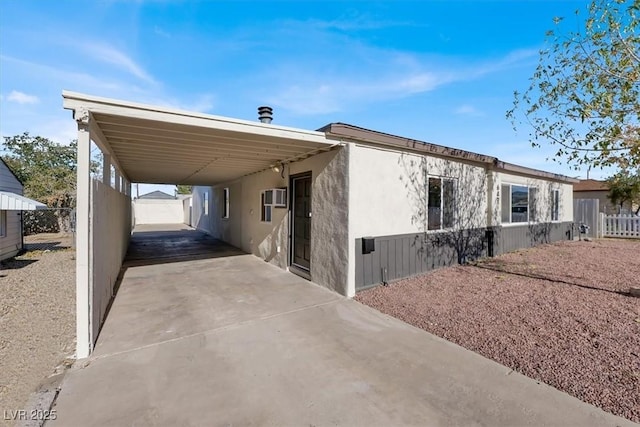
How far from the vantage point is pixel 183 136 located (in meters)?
4.55

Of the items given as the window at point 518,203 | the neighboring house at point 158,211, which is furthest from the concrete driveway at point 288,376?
the neighboring house at point 158,211

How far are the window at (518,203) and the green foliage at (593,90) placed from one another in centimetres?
378

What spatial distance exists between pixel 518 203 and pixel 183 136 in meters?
9.77

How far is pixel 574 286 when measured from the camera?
5.25m

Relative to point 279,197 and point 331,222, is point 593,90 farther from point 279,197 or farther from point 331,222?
point 279,197

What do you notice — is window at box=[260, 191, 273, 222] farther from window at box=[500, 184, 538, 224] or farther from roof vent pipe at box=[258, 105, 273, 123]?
window at box=[500, 184, 538, 224]

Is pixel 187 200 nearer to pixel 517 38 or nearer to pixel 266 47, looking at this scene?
pixel 266 47

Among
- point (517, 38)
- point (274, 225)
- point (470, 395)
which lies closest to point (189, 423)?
point (470, 395)

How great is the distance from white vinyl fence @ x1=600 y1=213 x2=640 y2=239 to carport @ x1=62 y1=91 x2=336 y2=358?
15.4 meters

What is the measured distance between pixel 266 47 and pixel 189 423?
25.1 ft

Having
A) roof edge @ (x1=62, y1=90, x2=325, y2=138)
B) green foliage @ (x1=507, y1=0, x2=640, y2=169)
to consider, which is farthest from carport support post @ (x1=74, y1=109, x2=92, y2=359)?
green foliage @ (x1=507, y1=0, x2=640, y2=169)

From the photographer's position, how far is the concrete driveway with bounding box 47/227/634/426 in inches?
85.0

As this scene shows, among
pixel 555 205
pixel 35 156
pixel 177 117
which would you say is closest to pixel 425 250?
pixel 177 117

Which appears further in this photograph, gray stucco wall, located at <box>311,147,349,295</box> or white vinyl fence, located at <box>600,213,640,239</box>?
white vinyl fence, located at <box>600,213,640,239</box>
